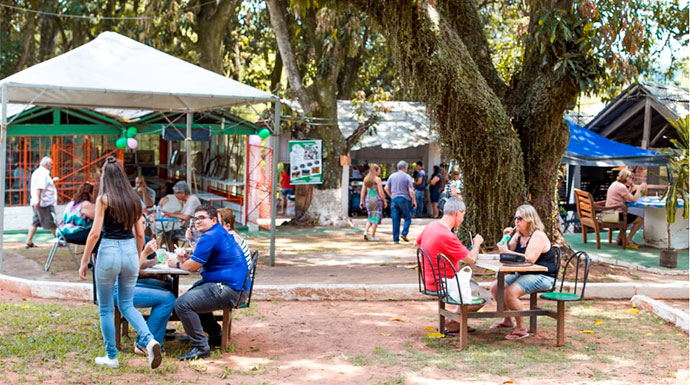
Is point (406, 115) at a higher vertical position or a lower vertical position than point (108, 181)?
higher

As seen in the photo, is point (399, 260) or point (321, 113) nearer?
point (399, 260)

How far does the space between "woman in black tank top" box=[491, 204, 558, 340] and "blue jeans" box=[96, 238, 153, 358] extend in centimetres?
340

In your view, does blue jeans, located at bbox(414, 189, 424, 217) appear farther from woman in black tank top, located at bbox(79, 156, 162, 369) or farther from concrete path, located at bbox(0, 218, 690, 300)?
woman in black tank top, located at bbox(79, 156, 162, 369)

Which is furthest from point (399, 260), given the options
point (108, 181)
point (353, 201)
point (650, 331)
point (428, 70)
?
point (353, 201)

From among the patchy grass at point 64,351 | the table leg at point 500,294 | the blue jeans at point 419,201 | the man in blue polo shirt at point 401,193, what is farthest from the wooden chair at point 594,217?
the patchy grass at point 64,351

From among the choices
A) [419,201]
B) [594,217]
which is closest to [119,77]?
[594,217]

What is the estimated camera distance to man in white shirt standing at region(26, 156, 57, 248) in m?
12.3

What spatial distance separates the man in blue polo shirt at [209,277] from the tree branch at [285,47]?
10.2 metres

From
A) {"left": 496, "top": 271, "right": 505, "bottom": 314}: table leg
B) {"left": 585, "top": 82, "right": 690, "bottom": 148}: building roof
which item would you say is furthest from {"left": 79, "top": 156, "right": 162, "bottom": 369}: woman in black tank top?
{"left": 585, "top": 82, "right": 690, "bottom": 148}: building roof

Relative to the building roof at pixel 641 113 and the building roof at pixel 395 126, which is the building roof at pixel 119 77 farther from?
the building roof at pixel 641 113

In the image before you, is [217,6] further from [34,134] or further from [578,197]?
[578,197]

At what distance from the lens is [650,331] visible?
783 cm

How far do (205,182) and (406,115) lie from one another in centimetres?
583

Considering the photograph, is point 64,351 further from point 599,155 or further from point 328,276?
point 599,155
